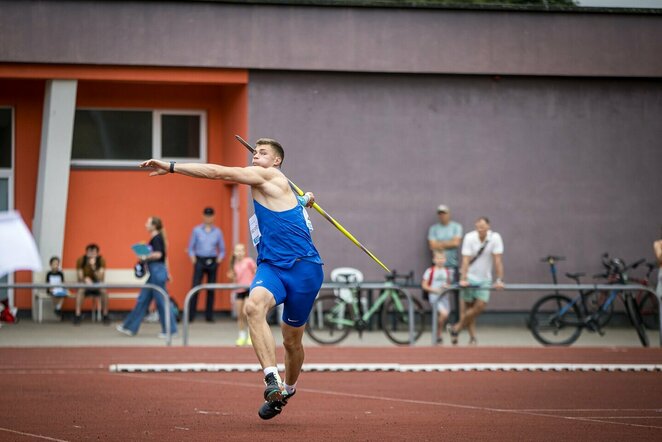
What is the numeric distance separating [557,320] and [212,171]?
1071 centimetres

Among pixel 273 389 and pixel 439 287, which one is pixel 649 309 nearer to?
pixel 439 287

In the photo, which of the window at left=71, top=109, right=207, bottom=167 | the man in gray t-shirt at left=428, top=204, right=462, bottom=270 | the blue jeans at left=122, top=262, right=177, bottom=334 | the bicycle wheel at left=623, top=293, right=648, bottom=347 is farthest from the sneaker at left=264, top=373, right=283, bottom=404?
the window at left=71, top=109, right=207, bottom=167

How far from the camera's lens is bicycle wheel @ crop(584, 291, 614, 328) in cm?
1864

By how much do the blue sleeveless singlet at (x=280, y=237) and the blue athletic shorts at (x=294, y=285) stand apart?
2.3 inches

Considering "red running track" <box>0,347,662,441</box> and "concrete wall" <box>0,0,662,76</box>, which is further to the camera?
"concrete wall" <box>0,0,662,76</box>

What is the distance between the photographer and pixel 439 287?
1925 centimetres

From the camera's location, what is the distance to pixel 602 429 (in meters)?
9.68

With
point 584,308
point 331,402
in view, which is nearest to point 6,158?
point 584,308

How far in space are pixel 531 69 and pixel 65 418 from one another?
603 inches

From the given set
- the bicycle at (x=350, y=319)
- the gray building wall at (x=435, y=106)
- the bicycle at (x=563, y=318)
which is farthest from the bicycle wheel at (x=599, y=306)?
the gray building wall at (x=435, y=106)

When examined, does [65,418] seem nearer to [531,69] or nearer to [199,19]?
[199,19]

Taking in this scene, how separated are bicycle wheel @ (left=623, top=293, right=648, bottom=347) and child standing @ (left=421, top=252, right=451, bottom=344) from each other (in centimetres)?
260

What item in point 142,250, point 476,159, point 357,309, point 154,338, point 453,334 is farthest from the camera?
point 476,159

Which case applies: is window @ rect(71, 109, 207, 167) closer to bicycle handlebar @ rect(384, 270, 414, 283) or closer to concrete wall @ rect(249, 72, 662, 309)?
concrete wall @ rect(249, 72, 662, 309)
